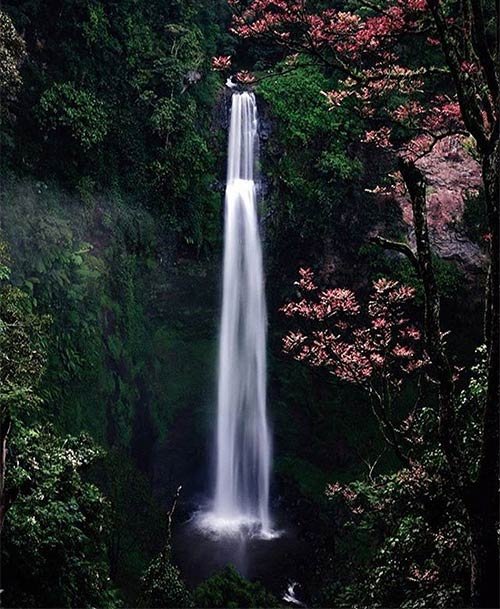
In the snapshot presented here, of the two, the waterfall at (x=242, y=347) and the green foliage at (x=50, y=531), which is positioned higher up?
the waterfall at (x=242, y=347)

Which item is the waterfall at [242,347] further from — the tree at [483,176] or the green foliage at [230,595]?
the tree at [483,176]

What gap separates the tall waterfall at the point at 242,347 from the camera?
14211 millimetres

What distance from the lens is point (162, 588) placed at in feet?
23.9

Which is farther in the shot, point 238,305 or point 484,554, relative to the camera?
point 238,305

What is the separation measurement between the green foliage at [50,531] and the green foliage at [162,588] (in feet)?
5.11

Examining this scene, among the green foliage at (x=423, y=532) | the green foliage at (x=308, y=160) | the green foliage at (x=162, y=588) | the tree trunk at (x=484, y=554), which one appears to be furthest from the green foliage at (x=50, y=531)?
the green foliage at (x=308, y=160)

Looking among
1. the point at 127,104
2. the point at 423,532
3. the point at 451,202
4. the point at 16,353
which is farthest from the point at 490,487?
the point at 451,202

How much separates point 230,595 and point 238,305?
785 centimetres

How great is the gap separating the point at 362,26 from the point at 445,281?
9.86 metres

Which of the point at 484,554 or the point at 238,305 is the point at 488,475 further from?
the point at 238,305

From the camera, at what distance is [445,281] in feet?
44.7

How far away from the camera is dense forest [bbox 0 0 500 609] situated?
4785 millimetres

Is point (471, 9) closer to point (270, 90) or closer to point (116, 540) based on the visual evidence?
point (116, 540)

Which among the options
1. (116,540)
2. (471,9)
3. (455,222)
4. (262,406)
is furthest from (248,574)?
(471,9)
